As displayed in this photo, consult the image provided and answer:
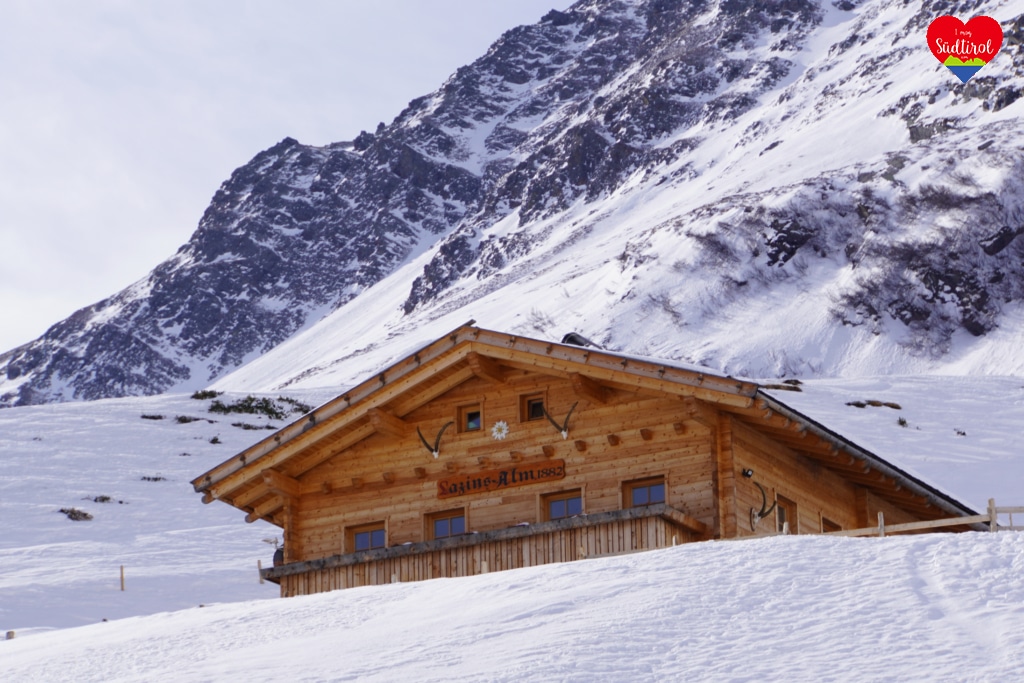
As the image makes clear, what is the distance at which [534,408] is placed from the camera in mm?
26031

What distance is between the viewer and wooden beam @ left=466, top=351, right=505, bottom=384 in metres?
25.8

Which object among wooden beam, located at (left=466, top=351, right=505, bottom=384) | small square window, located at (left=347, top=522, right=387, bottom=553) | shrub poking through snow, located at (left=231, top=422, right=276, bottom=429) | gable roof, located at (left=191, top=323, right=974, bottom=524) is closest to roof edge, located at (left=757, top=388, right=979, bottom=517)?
gable roof, located at (left=191, top=323, right=974, bottom=524)

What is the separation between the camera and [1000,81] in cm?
13150

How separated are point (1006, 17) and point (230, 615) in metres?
140

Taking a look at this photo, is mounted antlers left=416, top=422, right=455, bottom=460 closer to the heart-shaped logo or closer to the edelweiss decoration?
the edelweiss decoration

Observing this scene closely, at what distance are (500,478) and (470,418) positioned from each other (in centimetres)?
128

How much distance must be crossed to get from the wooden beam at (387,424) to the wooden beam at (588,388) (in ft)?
9.95

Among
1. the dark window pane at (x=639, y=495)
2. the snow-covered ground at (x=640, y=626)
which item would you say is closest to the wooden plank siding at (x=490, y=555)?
the dark window pane at (x=639, y=495)

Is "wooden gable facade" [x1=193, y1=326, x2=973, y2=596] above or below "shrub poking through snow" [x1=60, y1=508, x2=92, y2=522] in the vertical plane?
below

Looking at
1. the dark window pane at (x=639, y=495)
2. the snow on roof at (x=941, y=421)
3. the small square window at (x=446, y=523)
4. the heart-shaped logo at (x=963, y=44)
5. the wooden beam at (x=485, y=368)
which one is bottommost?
the small square window at (x=446, y=523)

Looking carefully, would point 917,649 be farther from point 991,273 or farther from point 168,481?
point 991,273

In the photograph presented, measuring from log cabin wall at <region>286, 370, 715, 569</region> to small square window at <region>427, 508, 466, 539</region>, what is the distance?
0.39ft

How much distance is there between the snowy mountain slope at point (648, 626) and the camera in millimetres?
14945

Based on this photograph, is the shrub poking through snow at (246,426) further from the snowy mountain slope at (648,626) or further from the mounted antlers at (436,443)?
the snowy mountain slope at (648,626)
